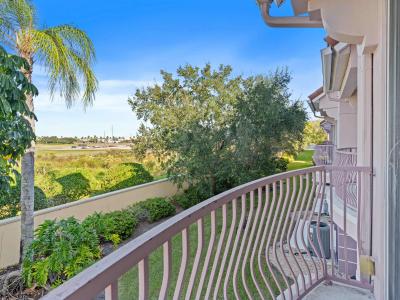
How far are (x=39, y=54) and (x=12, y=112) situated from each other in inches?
115

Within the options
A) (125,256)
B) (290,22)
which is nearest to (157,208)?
(290,22)

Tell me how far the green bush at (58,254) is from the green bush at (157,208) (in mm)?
4057

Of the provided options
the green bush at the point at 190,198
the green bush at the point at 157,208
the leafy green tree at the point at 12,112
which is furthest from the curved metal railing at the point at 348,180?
the green bush at the point at 190,198

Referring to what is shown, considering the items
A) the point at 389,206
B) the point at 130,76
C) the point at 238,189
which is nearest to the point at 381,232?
the point at 389,206

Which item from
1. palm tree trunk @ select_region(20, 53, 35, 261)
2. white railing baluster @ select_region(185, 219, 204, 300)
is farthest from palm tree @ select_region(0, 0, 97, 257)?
white railing baluster @ select_region(185, 219, 204, 300)

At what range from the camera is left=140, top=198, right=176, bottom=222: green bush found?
9.77 metres

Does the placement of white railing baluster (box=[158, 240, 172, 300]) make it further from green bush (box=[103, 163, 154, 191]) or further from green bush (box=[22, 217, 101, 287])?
green bush (box=[103, 163, 154, 191])

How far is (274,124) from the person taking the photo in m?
9.80

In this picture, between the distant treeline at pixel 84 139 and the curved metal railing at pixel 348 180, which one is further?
the distant treeline at pixel 84 139

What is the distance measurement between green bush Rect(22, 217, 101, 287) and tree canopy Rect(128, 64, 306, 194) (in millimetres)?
5659

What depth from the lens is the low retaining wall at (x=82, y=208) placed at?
6.27 metres

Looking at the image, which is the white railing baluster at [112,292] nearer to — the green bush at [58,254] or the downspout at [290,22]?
the downspout at [290,22]

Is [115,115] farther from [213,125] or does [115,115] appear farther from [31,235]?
[31,235]

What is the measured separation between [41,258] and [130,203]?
5169mm
